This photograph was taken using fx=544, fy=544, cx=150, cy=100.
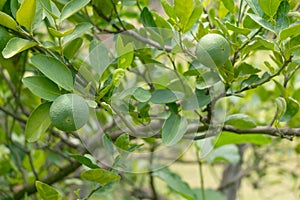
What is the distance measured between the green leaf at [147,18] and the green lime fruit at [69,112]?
0.18 m

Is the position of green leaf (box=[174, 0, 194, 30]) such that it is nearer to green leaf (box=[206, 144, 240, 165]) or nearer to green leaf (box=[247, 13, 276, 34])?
green leaf (box=[247, 13, 276, 34])

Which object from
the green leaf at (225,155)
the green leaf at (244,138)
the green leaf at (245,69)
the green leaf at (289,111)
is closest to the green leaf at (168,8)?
the green leaf at (245,69)

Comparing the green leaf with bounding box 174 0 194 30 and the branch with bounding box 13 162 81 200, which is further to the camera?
the branch with bounding box 13 162 81 200

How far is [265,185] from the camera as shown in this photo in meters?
1.85

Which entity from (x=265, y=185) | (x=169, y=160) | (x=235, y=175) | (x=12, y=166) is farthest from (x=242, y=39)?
(x=265, y=185)

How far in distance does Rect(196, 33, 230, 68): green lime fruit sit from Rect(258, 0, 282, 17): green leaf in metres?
0.06

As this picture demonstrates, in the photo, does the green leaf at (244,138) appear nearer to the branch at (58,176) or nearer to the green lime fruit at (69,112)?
the branch at (58,176)

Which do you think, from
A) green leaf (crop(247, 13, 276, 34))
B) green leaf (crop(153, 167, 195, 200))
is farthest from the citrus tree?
green leaf (crop(153, 167, 195, 200))

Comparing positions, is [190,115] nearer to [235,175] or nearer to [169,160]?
[169,160]

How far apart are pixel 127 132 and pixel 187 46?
0.12 meters

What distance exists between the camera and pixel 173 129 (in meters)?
0.58

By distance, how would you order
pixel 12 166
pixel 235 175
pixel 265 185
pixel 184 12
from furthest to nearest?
pixel 265 185, pixel 235 175, pixel 12 166, pixel 184 12

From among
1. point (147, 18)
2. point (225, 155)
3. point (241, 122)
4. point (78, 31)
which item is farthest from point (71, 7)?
point (225, 155)

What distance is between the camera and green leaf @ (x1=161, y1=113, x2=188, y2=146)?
0.56 metres
